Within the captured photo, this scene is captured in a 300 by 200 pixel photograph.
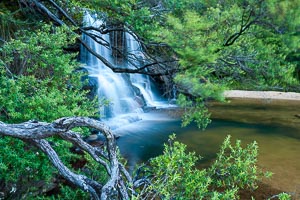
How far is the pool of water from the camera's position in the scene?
19.6ft

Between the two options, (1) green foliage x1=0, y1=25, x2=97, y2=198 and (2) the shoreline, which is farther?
(2) the shoreline

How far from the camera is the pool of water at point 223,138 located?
5.96m

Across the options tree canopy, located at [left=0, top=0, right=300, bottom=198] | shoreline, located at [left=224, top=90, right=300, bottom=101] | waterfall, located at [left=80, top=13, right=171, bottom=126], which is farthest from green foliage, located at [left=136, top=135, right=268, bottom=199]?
shoreline, located at [left=224, top=90, right=300, bottom=101]

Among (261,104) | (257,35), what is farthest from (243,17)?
(261,104)

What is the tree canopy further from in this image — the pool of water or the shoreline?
the shoreline

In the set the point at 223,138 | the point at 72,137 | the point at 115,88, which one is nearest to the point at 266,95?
the point at 223,138

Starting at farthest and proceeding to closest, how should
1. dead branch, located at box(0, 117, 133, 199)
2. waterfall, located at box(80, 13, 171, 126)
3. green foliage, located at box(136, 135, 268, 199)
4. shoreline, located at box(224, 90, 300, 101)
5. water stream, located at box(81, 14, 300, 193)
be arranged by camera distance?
shoreline, located at box(224, 90, 300, 101) → waterfall, located at box(80, 13, 171, 126) → water stream, located at box(81, 14, 300, 193) → green foliage, located at box(136, 135, 268, 199) → dead branch, located at box(0, 117, 133, 199)

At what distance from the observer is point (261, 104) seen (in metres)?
14.4

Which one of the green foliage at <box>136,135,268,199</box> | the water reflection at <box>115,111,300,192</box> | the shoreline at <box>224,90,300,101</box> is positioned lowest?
the water reflection at <box>115,111,300,192</box>

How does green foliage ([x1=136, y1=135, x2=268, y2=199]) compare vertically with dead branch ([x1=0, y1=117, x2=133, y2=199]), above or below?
below

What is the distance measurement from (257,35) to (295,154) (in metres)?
4.15

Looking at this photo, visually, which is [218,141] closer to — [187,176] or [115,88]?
[115,88]

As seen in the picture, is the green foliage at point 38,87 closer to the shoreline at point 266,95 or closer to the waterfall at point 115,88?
the waterfall at point 115,88

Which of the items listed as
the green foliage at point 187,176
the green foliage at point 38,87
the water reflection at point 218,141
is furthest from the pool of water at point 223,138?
the green foliage at point 38,87
